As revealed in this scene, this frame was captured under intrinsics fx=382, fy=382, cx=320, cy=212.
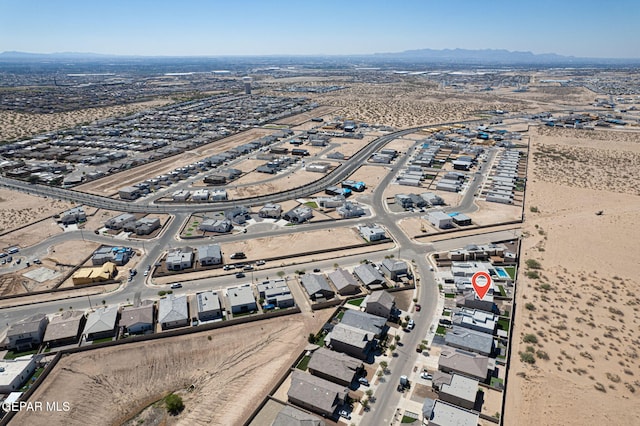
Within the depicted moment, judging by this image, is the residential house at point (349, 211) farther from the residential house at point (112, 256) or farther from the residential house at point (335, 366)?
the residential house at point (335, 366)

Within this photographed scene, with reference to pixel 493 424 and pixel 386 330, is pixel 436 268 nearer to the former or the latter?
pixel 386 330

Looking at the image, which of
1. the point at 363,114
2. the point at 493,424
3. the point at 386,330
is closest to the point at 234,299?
the point at 386,330

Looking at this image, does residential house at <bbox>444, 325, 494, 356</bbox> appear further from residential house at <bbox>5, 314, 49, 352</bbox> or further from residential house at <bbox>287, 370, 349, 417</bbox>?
residential house at <bbox>5, 314, 49, 352</bbox>

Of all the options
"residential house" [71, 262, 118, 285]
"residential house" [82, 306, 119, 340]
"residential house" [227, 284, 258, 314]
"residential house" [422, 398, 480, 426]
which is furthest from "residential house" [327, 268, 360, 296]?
"residential house" [71, 262, 118, 285]

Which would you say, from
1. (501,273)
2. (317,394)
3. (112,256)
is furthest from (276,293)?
(501,273)

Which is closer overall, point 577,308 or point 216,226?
point 577,308

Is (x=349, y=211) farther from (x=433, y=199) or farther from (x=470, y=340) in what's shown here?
(x=470, y=340)
